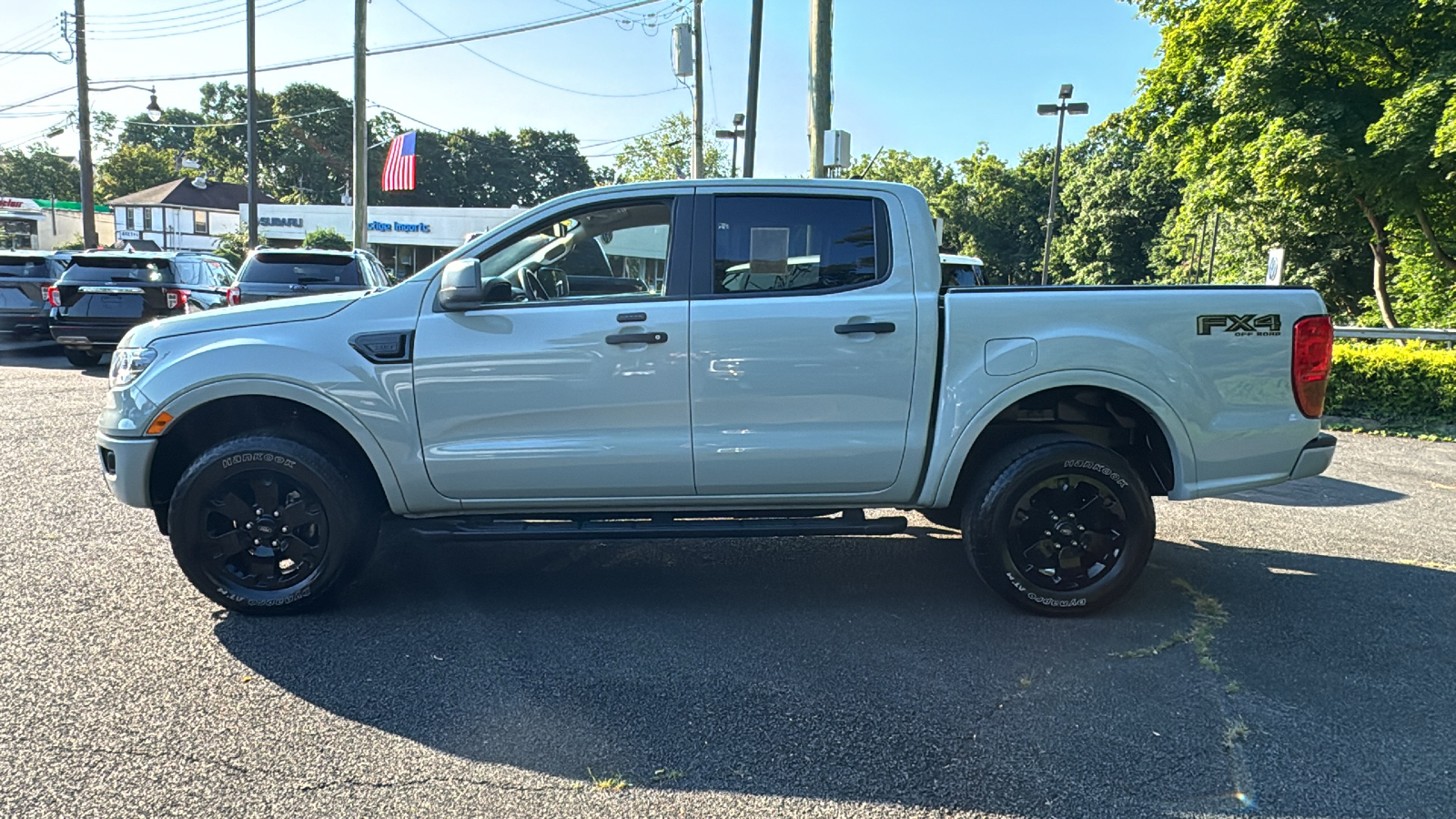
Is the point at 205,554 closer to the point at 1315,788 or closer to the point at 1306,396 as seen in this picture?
the point at 1315,788

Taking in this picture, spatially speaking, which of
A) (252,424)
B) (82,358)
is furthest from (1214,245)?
(252,424)

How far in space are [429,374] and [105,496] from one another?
12.0 feet

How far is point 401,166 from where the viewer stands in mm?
32281

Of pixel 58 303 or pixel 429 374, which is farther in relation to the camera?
pixel 58 303

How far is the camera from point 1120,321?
4.17 m

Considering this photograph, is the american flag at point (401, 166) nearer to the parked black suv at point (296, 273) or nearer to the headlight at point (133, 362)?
the parked black suv at point (296, 273)

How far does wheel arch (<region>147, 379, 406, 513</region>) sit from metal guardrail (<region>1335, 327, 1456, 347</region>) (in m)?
12.4

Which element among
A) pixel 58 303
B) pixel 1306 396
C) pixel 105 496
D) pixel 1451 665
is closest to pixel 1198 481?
pixel 1306 396

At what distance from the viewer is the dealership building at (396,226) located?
42344 millimetres

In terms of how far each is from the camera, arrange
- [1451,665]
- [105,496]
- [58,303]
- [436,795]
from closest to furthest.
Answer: [436,795]
[1451,665]
[105,496]
[58,303]

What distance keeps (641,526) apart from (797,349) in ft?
3.49

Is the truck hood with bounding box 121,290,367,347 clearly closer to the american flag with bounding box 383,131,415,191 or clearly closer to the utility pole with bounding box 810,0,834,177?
the utility pole with bounding box 810,0,834,177

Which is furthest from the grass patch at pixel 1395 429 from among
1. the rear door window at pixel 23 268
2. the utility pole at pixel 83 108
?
the utility pole at pixel 83 108

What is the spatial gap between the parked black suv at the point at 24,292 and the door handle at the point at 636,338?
1398cm
